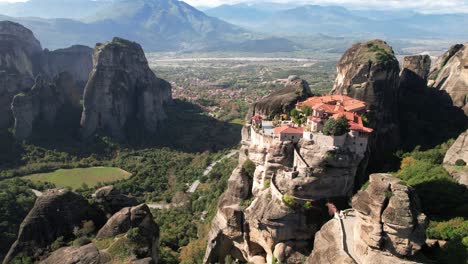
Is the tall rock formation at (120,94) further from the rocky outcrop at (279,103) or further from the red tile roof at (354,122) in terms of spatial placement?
the red tile roof at (354,122)

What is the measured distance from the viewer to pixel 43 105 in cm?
7831

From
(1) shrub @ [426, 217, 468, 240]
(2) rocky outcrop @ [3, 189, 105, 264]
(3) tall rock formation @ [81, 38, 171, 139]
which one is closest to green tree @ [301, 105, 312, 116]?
(1) shrub @ [426, 217, 468, 240]

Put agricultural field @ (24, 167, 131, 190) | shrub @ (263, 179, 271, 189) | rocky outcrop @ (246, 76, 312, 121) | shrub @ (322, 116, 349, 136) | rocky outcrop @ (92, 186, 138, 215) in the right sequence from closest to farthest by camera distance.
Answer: shrub @ (322, 116, 349, 136) → shrub @ (263, 179, 271, 189) → rocky outcrop @ (92, 186, 138, 215) → rocky outcrop @ (246, 76, 312, 121) → agricultural field @ (24, 167, 131, 190)

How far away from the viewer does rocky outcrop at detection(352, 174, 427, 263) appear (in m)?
22.3

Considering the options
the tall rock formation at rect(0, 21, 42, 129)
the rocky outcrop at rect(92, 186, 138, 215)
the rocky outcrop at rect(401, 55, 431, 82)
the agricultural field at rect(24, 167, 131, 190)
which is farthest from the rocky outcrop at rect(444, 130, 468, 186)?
the tall rock formation at rect(0, 21, 42, 129)

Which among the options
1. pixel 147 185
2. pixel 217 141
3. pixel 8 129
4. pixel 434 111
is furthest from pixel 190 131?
pixel 434 111

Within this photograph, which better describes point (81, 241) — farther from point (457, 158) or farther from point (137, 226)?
point (457, 158)

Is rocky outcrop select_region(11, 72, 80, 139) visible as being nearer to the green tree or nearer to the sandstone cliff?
the sandstone cliff

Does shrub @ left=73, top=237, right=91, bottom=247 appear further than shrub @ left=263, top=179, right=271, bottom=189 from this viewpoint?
No

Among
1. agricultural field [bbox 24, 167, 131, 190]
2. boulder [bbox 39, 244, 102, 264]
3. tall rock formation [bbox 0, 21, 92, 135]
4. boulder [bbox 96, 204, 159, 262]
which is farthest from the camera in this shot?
tall rock formation [bbox 0, 21, 92, 135]

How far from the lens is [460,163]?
1548 inches

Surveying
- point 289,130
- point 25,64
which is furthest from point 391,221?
point 25,64

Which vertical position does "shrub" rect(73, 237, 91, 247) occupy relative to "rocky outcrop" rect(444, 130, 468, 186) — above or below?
below

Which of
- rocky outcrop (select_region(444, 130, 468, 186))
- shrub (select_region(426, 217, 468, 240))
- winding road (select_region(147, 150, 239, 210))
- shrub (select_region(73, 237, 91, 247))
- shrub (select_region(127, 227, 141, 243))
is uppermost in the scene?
rocky outcrop (select_region(444, 130, 468, 186))
